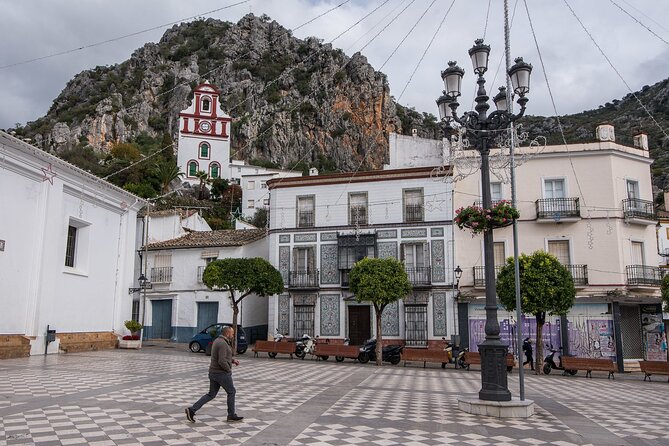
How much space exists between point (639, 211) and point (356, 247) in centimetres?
1325

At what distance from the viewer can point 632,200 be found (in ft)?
83.4

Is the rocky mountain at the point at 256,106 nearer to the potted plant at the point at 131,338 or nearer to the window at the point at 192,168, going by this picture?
the window at the point at 192,168

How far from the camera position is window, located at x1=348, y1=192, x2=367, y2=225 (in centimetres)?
2834

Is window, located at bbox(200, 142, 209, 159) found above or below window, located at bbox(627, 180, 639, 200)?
above

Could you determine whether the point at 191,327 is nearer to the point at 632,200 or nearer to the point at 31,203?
the point at 31,203

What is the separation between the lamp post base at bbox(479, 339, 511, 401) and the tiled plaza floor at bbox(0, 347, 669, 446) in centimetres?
60

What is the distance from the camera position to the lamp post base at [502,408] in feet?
31.8

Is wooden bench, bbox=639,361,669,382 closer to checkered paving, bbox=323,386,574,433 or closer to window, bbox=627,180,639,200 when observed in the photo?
window, bbox=627,180,639,200

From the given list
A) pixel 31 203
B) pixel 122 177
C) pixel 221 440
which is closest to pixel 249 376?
pixel 221 440

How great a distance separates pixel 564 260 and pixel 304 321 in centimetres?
1285

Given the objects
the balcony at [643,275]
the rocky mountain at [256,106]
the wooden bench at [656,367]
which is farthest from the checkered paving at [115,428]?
the rocky mountain at [256,106]

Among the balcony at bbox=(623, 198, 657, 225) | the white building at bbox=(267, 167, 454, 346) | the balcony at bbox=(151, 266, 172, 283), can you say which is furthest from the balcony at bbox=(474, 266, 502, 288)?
the balcony at bbox=(151, 266, 172, 283)

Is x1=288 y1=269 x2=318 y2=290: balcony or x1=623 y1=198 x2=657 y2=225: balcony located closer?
x1=623 y1=198 x2=657 y2=225: balcony

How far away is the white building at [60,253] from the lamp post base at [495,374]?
15187mm
